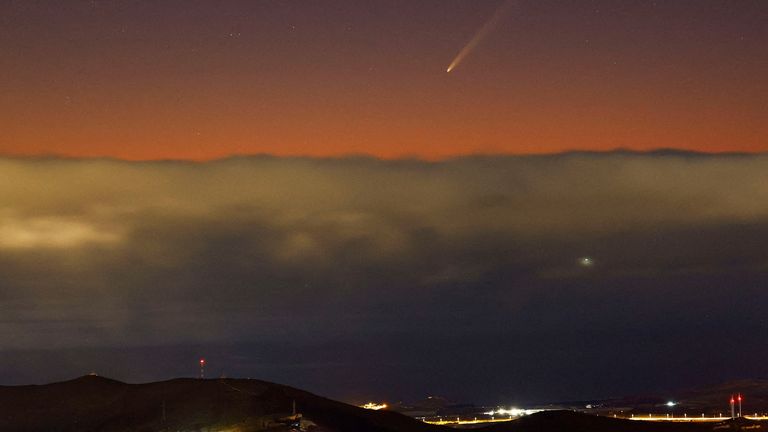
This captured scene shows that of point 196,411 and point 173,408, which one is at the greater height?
point 173,408

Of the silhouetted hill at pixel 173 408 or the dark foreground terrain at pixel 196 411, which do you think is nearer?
Result: the dark foreground terrain at pixel 196 411

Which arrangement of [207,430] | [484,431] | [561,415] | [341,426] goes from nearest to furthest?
[207,430], [341,426], [484,431], [561,415]

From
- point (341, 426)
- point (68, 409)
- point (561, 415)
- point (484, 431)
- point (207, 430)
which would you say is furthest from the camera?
point (561, 415)

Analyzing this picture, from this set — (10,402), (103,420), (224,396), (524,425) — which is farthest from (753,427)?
(10,402)

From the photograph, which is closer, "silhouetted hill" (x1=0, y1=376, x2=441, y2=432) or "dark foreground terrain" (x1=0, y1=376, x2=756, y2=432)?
"dark foreground terrain" (x1=0, y1=376, x2=756, y2=432)

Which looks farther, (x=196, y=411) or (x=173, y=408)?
(x=173, y=408)

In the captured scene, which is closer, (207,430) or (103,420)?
(207,430)

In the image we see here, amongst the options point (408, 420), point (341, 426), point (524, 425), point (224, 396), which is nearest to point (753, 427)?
point (524, 425)

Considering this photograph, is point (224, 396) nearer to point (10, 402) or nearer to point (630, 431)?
point (10, 402)
